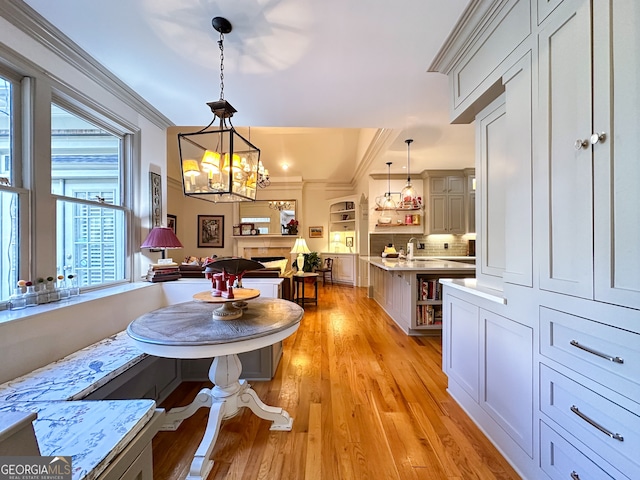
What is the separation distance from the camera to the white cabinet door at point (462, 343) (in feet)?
5.93

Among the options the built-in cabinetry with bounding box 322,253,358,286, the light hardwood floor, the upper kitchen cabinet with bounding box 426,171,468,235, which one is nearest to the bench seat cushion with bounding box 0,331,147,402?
the light hardwood floor

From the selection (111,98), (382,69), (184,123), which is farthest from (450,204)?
→ (111,98)

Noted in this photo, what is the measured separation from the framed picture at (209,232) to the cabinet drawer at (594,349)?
7.66m

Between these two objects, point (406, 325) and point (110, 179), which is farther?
point (406, 325)

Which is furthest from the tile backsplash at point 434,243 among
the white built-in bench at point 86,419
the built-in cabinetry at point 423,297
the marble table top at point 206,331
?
the white built-in bench at point 86,419

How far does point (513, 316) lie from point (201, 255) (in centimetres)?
782

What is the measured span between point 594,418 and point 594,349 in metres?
0.26

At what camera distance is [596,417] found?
995mm

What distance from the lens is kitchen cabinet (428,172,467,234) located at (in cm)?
574

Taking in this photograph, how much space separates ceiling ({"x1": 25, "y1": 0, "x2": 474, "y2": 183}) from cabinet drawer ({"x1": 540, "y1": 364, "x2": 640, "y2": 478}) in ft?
6.76

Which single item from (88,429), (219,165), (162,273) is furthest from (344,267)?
(88,429)

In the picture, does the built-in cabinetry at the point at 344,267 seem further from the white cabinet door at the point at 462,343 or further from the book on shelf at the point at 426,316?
the white cabinet door at the point at 462,343

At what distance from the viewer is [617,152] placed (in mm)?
921

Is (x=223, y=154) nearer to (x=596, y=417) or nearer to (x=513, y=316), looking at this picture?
(x=513, y=316)
